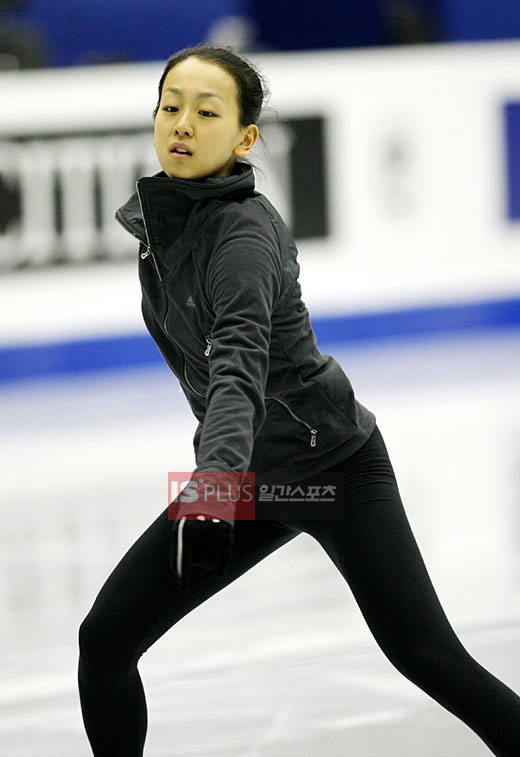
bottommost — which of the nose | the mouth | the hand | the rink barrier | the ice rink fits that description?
the ice rink

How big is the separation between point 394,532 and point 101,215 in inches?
202

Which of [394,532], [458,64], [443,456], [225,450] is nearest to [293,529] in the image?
[394,532]

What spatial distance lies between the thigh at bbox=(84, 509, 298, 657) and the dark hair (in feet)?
2.21

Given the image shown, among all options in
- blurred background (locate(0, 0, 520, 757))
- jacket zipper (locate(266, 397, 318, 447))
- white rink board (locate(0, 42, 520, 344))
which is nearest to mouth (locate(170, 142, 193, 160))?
jacket zipper (locate(266, 397, 318, 447))

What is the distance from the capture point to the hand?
1.65 m

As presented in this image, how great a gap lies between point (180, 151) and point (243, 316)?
13.4 inches

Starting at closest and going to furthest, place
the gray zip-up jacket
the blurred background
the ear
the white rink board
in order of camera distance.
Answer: the gray zip-up jacket, the ear, the blurred background, the white rink board

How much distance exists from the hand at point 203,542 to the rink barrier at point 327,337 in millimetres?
5423

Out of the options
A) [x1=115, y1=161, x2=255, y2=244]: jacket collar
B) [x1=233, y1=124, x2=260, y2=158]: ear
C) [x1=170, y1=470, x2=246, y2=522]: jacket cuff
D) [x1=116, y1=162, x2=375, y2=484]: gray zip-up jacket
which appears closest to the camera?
[x1=170, y1=470, x2=246, y2=522]: jacket cuff

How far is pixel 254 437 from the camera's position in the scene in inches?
74.3

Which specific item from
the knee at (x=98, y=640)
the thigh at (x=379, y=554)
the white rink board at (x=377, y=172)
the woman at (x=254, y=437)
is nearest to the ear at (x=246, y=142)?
the woman at (x=254, y=437)

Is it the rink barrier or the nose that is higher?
the nose

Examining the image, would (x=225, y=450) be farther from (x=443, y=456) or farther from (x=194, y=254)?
(x=443, y=456)

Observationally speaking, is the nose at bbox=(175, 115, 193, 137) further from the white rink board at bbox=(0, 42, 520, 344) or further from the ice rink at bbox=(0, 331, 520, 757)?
the white rink board at bbox=(0, 42, 520, 344)
